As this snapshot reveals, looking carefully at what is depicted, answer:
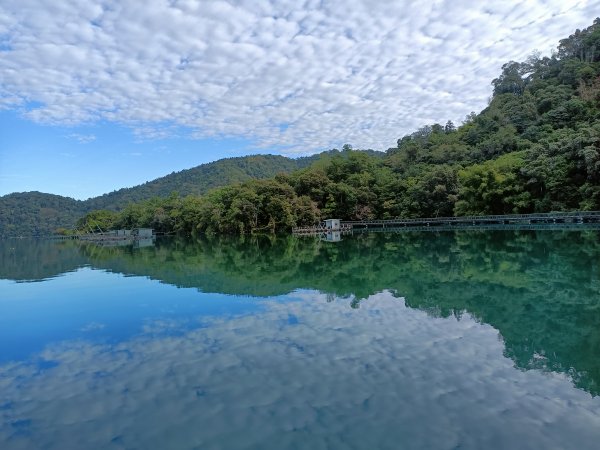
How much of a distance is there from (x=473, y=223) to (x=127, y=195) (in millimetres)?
123501

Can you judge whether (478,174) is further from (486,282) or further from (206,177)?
(206,177)

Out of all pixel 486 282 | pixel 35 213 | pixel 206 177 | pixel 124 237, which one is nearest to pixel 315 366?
pixel 486 282

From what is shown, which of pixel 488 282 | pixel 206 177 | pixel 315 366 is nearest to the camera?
pixel 315 366

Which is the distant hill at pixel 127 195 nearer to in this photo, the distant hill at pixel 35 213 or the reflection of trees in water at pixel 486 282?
the distant hill at pixel 35 213

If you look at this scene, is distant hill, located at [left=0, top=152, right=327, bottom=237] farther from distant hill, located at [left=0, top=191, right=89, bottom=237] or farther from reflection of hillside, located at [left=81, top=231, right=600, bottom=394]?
reflection of hillside, located at [left=81, top=231, right=600, bottom=394]

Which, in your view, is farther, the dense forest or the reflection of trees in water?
the dense forest

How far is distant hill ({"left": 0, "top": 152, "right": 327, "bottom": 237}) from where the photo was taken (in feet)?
391

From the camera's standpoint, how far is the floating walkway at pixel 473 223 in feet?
116

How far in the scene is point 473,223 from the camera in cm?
4512

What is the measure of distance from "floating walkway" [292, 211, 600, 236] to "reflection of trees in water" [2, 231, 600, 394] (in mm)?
13753

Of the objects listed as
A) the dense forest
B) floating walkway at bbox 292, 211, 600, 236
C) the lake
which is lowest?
the lake

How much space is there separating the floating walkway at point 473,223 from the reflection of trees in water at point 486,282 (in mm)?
13753

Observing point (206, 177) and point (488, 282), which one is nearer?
point (488, 282)

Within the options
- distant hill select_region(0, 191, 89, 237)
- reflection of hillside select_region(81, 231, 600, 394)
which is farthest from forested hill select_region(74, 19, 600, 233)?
distant hill select_region(0, 191, 89, 237)
